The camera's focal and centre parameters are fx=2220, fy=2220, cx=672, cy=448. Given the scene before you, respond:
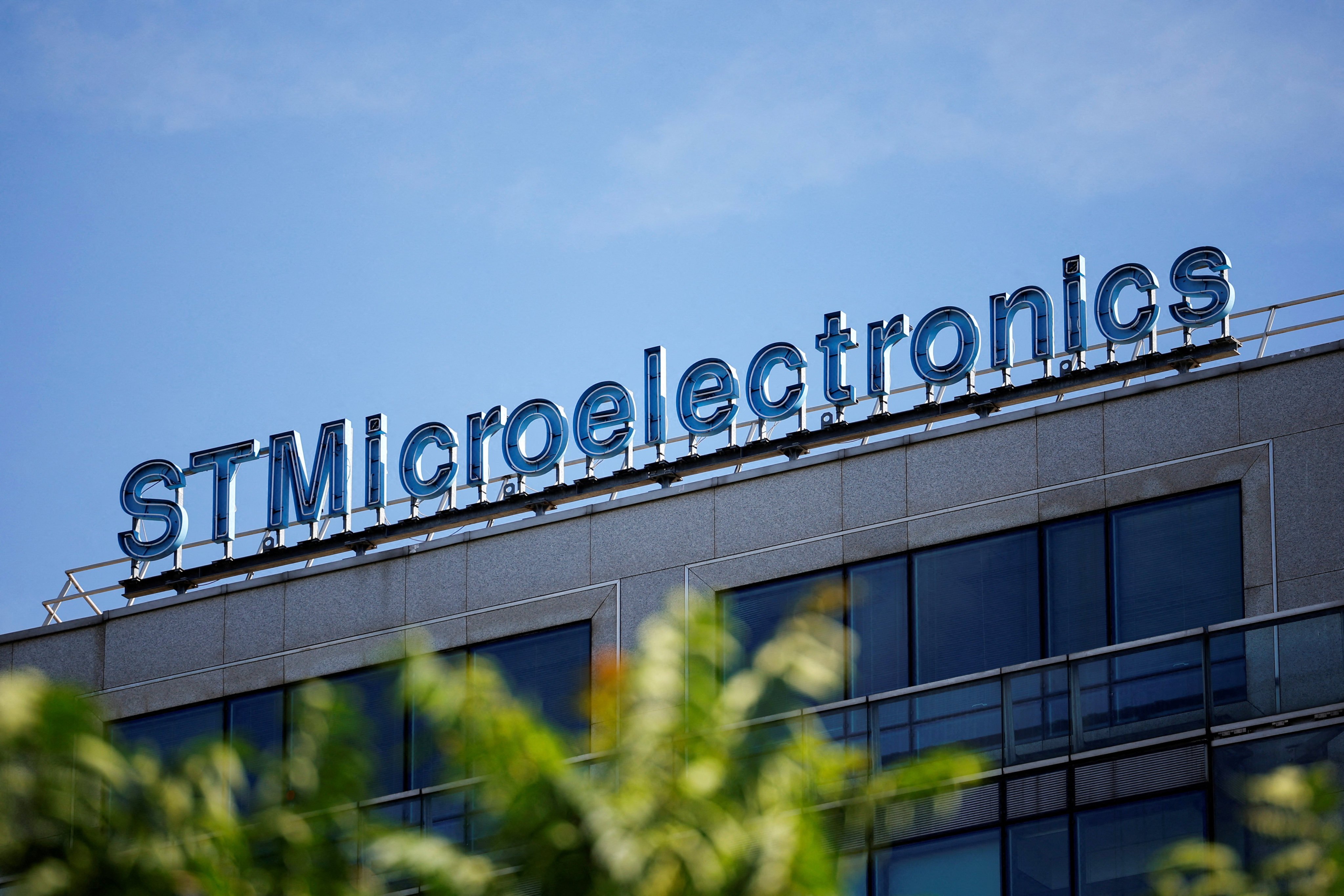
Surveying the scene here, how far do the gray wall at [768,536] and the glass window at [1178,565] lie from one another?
29cm

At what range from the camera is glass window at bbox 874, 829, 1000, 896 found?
112 feet

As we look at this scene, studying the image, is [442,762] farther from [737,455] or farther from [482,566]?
[737,455]

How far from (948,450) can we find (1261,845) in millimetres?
11171

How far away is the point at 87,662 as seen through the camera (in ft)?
153

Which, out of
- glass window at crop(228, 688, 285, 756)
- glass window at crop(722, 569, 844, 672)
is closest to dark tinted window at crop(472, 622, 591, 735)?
glass window at crop(722, 569, 844, 672)

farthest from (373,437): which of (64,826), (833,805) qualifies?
(64,826)

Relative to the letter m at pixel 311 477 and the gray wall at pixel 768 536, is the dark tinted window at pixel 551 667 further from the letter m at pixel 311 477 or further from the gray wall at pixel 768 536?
the letter m at pixel 311 477

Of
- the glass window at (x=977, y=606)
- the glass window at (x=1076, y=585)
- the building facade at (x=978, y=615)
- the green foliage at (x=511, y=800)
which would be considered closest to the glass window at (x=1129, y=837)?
the building facade at (x=978, y=615)

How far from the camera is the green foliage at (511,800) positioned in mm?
13938

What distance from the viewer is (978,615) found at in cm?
3831

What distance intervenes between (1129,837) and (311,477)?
23188mm

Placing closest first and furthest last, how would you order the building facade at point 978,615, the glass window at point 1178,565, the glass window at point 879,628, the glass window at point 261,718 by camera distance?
the building facade at point 978,615 < the glass window at point 1178,565 < the glass window at point 879,628 < the glass window at point 261,718

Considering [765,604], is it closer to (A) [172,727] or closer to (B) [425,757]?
(B) [425,757]

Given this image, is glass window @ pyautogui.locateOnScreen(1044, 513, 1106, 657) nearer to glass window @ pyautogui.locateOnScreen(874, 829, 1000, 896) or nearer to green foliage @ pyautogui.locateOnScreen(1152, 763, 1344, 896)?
glass window @ pyautogui.locateOnScreen(874, 829, 1000, 896)
